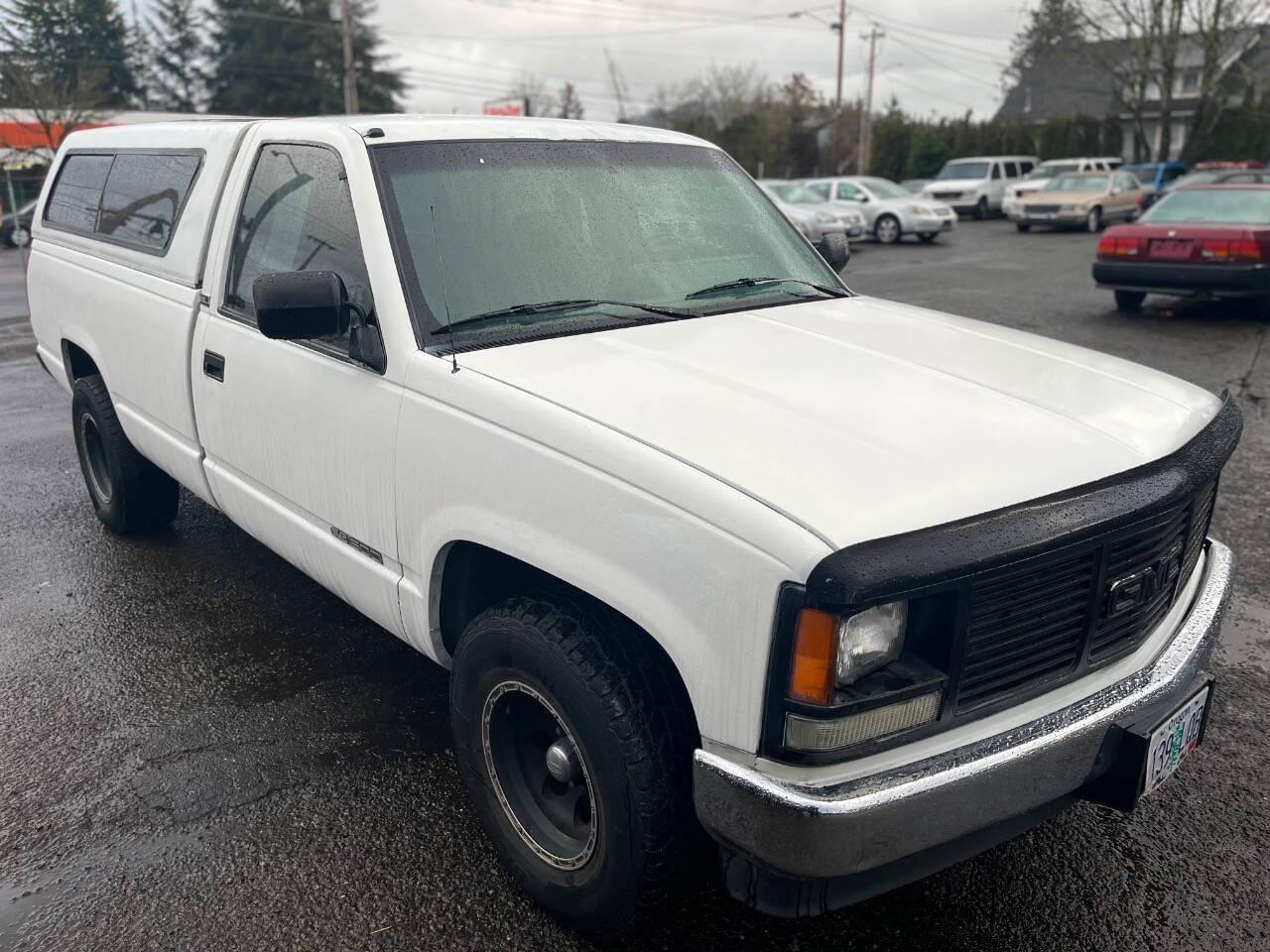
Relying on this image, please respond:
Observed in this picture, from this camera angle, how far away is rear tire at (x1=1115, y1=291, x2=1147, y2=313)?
1253 cm

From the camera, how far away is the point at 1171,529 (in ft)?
8.00

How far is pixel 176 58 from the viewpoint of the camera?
181ft

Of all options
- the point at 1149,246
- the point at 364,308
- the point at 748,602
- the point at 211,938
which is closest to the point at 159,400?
the point at 364,308

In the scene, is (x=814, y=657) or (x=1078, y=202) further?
(x=1078, y=202)

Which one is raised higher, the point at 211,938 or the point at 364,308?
the point at 364,308

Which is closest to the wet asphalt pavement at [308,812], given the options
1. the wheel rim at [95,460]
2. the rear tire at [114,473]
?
the rear tire at [114,473]

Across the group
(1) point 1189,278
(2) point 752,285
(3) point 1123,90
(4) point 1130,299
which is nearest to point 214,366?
(2) point 752,285

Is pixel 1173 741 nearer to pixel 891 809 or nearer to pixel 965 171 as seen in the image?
pixel 891 809

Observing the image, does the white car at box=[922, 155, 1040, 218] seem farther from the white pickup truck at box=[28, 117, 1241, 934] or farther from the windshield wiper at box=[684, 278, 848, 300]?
the white pickup truck at box=[28, 117, 1241, 934]

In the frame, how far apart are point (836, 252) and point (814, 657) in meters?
2.73

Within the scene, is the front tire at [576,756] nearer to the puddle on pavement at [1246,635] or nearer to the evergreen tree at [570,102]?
the puddle on pavement at [1246,635]

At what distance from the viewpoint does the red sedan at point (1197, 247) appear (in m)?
11.1

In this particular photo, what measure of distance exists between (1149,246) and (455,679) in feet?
37.2

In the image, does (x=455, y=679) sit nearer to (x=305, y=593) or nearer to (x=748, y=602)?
(x=748, y=602)
